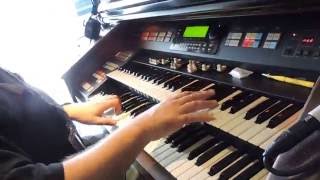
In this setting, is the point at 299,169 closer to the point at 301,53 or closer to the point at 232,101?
the point at 301,53

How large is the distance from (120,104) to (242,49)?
0.76 metres

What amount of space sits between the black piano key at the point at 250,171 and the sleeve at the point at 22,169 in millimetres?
449

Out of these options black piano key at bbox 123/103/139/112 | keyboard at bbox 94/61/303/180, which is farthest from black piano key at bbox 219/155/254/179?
black piano key at bbox 123/103/139/112

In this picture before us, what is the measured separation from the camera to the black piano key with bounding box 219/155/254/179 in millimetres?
805

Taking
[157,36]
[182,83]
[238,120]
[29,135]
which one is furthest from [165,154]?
[157,36]

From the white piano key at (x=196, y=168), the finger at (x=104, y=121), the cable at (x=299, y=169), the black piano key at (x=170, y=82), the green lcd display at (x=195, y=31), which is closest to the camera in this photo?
the cable at (x=299, y=169)

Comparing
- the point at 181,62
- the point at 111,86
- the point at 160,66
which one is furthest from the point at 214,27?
the point at 111,86

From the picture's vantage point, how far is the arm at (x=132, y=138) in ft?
2.72

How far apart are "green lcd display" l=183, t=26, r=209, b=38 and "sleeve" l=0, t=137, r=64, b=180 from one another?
747 millimetres

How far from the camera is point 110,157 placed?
846 mm

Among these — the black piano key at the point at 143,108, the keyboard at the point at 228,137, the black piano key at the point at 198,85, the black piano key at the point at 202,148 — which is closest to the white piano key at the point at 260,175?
the keyboard at the point at 228,137

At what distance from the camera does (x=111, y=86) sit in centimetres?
199

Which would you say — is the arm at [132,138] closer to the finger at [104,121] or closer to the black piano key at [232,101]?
the black piano key at [232,101]

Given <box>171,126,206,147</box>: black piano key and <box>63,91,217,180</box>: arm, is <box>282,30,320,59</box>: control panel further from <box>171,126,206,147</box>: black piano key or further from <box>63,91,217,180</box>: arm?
<box>171,126,206,147</box>: black piano key
